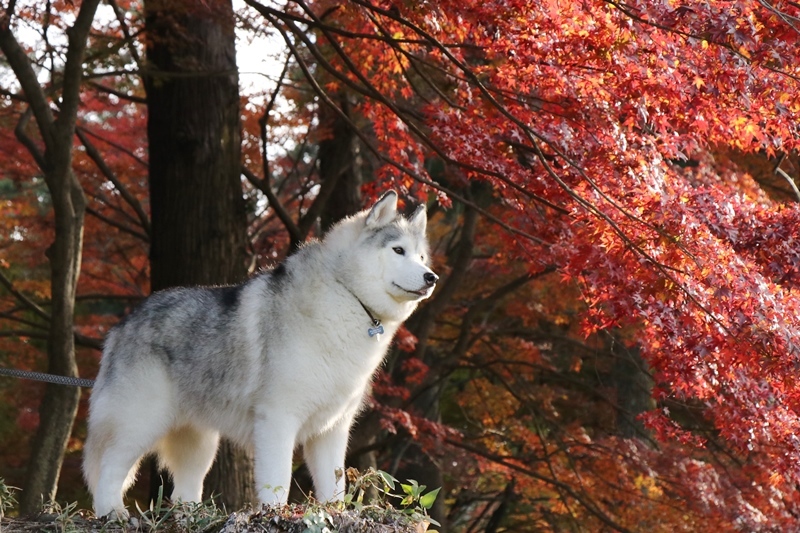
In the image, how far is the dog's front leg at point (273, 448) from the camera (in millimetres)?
5348

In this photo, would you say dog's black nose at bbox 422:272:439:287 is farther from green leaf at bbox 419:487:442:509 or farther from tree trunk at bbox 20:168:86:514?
tree trunk at bbox 20:168:86:514

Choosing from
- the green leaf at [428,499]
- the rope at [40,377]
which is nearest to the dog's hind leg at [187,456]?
the rope at [40,377]

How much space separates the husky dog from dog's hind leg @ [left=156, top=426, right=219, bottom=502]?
15 centimetres

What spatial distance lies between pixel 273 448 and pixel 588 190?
284cm

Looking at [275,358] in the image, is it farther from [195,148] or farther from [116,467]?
[195,148]

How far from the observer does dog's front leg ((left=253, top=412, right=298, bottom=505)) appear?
5.35 meters

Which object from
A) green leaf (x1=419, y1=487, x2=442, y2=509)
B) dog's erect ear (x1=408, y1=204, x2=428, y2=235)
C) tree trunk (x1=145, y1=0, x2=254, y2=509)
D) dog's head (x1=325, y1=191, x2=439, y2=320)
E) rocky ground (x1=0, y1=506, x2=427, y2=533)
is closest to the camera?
rocky ground (x1=0, y1=506, x2=427, y2=533)

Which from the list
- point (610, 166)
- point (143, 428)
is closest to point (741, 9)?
point (610, 166)

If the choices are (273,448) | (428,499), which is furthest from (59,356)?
(428,499)

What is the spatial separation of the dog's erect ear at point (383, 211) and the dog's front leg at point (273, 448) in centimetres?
120

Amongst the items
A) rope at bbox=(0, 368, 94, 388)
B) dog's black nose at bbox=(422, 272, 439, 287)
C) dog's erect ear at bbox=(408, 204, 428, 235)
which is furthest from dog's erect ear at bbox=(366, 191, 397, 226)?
rope at bbox=(0, 368, 94, 388)

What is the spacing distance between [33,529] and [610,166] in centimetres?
418

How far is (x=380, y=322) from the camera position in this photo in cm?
571

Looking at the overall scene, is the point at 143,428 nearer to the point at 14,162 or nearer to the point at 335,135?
the point at 335,135
